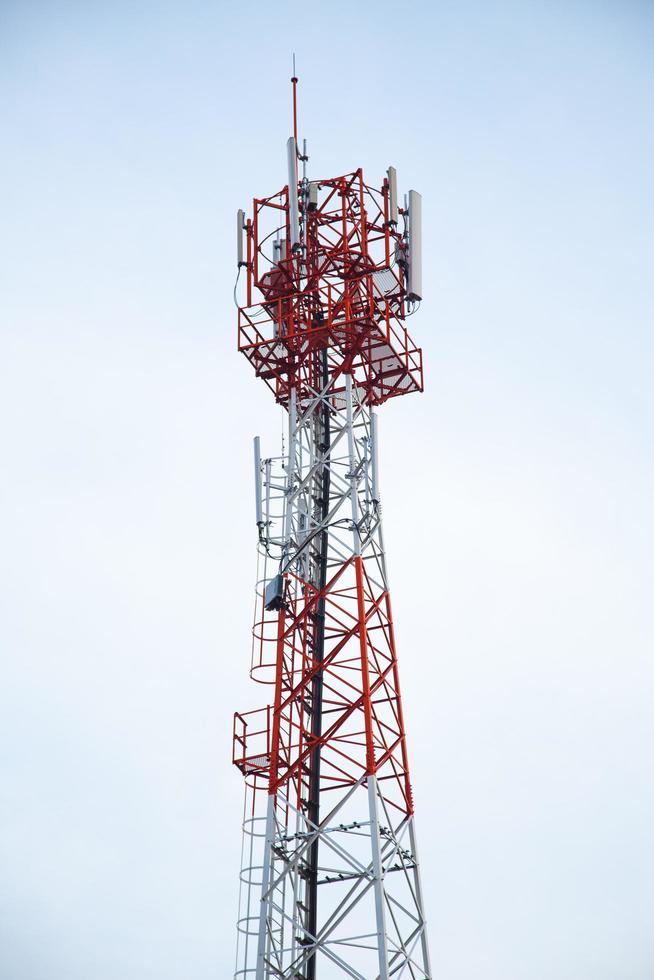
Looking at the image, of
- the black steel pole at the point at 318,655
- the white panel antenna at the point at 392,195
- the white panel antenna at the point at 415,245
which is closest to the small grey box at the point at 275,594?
the black steel pole at the point at 318,655

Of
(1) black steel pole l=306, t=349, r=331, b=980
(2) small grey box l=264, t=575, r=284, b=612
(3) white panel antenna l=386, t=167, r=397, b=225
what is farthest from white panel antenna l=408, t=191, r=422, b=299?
(2) small grey box l=264, t=575, r=284, b=612

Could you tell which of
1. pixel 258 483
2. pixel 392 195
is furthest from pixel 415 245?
pixel 258 483

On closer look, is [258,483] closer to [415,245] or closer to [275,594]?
[275,594]

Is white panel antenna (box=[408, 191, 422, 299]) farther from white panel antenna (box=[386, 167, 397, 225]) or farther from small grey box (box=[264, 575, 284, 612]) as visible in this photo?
small grey box (box=[264, 575, 284, 612])

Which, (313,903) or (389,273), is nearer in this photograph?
(313,903)

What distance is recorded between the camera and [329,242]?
40.7 metres

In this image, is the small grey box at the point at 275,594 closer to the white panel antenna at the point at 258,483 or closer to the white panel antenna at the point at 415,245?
the white panel antenna at the point at 258,483

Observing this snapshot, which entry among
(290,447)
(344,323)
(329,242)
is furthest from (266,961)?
(329,242)

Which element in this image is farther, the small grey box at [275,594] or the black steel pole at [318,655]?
the small grey box at [275,594]

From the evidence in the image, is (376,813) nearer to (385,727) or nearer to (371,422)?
(385,727)

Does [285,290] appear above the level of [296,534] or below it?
above

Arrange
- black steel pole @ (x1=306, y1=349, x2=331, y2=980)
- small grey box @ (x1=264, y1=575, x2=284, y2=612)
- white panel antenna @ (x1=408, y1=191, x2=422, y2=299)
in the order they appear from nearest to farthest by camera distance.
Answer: black steel pole @ (x1=306, y1=349, x2=331, y2=980)
small grey box @ (x1=264, y1=575, x2=284, y2=612)
white panel antenna @ (x1=408, y1=191, x2=422, y2=299)

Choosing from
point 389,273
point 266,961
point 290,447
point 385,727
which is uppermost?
point 389,273
